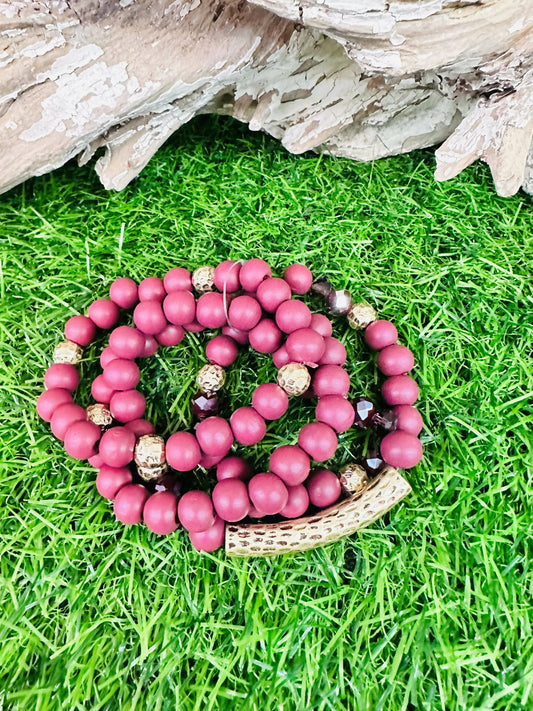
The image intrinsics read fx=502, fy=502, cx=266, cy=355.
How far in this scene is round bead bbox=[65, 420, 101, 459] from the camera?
2.94 ft

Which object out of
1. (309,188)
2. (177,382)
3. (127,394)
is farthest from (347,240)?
(127,394)

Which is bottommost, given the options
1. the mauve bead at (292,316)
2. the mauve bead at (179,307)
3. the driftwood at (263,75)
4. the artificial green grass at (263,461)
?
the artificial green grass at (263,461)

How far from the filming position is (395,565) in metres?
0.90

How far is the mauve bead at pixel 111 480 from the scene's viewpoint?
892mm

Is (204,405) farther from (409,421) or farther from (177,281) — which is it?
(409,421)

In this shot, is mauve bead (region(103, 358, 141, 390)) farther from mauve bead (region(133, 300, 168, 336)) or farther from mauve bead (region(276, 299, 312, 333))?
mauve bead (region(276, 299, 312, 333))

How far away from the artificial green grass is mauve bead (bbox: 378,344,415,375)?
72mm

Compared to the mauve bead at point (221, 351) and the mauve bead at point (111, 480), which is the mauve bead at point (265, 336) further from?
the mauve bead at point (111, 480)

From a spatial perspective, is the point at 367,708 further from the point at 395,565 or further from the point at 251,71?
the point at 251,71

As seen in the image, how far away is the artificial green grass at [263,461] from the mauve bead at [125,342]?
3.9 inches

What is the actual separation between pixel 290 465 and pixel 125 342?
398 millimetres

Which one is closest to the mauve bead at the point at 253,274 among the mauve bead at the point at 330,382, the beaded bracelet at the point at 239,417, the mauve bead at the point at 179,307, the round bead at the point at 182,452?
the beaded bracelet at the point at 239,417

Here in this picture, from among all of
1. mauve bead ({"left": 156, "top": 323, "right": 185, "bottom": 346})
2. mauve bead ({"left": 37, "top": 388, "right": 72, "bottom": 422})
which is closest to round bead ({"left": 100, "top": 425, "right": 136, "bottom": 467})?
mauve bead ({"left": 37, "top": 388, "right": 72, "bottom": 422})

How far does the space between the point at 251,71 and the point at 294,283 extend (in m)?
0.50
